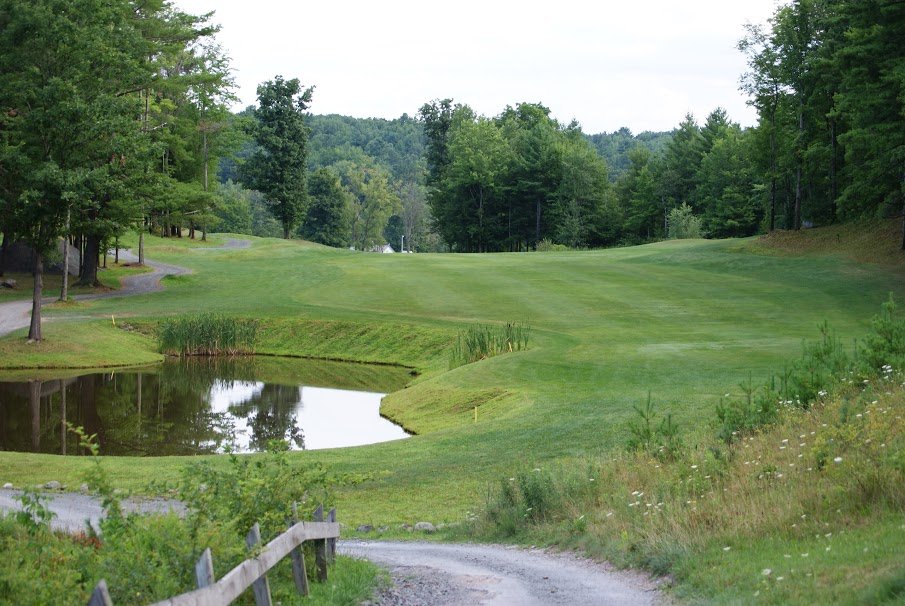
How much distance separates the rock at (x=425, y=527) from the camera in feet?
46.5

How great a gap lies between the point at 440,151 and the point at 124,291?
72633 millimetres

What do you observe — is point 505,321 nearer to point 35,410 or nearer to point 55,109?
point 35,410

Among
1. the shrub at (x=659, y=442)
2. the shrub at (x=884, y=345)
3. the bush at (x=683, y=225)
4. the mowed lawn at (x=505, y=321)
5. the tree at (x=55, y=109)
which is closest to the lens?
the shrub at (x=659, y=442)

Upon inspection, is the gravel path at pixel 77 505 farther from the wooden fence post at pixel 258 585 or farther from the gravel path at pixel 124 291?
the gravel path at pixel 124 291

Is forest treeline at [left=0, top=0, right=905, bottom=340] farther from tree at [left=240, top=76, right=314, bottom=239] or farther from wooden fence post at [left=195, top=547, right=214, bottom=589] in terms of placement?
wooden fence post at [left=195, top=547, right=214, bottom=589]

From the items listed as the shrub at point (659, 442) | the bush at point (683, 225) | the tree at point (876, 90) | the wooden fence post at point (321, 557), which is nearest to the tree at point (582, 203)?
the bush at point (683, 225)

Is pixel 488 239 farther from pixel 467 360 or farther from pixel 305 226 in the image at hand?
pixel 467 360

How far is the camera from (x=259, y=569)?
6.27 meters

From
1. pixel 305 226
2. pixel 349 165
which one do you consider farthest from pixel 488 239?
pixel 349 165

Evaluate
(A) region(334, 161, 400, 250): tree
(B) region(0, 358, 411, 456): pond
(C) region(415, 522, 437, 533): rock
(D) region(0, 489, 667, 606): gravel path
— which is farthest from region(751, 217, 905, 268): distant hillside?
(A) region(334, 161, 400, 250): tree

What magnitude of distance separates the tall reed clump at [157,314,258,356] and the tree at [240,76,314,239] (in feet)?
158

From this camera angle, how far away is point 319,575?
8.59 meters

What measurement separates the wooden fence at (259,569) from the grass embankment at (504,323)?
5.57ft

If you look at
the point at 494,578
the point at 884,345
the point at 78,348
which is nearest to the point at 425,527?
the point at 494,578
